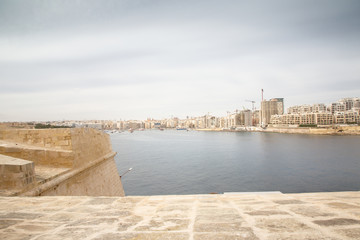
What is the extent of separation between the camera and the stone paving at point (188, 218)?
4.94ft

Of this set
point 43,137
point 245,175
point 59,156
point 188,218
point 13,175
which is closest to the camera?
point 188,218

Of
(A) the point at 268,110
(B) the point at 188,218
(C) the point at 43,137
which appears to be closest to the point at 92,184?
(C) the point at 43,137

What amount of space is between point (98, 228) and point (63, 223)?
41 centimetres

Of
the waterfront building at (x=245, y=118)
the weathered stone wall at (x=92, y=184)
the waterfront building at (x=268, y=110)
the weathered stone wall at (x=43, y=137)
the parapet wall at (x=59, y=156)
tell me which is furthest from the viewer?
the waterfront building at (x=245, y=118)

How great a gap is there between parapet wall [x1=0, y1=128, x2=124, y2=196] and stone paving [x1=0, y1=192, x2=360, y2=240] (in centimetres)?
245

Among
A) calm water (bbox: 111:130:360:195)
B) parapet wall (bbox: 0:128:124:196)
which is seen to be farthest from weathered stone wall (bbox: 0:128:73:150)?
calm water (bbox: 111:130:360:195)

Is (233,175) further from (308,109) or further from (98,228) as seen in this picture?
(308,109)

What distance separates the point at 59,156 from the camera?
572 cm

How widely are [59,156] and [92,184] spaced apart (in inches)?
63.1

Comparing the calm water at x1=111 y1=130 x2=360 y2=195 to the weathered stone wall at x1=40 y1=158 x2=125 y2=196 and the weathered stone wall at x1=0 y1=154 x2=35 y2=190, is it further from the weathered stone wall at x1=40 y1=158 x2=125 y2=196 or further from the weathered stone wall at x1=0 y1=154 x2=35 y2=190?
the weathered stone wall at x1=0 y1=154 x2=35 y2=190

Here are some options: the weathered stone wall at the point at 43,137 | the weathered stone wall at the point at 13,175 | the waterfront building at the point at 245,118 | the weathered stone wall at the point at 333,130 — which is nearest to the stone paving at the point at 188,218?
the weathered stone wall at the point at 13,175

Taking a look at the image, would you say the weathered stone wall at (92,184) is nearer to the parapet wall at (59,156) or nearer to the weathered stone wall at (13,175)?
the parapet wall at (59,156)

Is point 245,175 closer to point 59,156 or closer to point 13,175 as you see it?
point 59,156

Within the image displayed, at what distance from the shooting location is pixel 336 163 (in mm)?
24859
